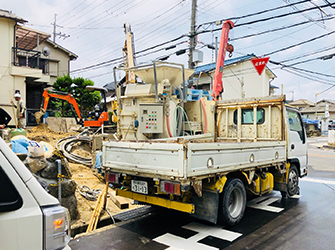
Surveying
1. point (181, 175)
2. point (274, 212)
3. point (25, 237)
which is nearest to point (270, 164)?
point (274, 212)

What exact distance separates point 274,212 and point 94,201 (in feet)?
13.0

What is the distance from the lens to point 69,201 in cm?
518

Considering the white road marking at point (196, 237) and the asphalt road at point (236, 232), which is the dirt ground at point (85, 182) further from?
the white road marking at point (196, 237)

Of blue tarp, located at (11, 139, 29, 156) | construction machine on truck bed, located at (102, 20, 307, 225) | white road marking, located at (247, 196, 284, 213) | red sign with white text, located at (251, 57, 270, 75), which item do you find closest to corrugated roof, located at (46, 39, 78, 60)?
construction machine on truck bed, located at (102, 20, 307, 225)

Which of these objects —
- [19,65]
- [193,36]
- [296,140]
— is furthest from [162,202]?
[19,65]

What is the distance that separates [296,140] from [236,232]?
139 inches

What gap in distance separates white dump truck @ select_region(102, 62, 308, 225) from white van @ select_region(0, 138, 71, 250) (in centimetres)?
223

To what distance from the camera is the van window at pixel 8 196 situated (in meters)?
1.78

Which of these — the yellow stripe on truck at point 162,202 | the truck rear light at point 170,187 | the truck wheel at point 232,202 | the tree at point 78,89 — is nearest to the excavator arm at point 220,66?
the truck wheel at point 232,202

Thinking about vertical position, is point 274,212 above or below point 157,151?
below

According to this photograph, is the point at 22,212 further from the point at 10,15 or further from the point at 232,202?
the point at 10,15

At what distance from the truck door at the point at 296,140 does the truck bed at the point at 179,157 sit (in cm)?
157

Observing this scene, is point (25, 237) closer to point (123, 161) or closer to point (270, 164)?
point (123, 161)

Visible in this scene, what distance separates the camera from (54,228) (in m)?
1.96
